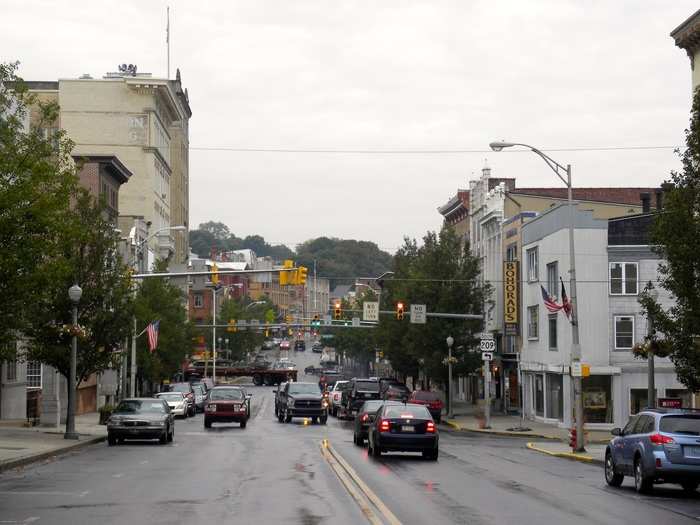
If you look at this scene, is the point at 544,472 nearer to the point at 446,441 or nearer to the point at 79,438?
the point at 446,441

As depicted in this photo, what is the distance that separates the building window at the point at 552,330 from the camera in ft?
186

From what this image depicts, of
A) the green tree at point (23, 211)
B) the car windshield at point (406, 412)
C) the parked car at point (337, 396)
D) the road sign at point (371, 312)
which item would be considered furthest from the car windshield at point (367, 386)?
the green tree at point (23, 211)

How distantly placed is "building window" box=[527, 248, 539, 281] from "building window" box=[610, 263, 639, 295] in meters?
Result: 6.50

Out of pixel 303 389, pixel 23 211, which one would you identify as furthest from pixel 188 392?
pixel 23 211

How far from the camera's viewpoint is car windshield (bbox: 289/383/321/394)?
56344mm

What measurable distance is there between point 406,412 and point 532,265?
3273 centimetres

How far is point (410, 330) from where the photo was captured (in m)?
69.4

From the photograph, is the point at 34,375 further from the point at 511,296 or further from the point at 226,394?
the point at 511,296

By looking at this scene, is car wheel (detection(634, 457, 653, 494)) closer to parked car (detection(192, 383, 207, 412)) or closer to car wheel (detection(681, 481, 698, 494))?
car wheel (detection(681, 481, 698, 494))

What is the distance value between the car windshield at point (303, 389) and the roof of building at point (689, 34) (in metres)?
23.8

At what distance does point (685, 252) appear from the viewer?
82.7 feet

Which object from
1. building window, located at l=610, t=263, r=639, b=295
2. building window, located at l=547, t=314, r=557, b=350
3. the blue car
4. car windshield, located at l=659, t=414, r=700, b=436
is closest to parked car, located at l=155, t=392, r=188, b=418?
building window, located at l=547, t=314, r=557, b=350

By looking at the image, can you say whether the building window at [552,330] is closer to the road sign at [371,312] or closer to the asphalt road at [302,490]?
the road sign at [371,312]

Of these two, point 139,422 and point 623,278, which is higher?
point 623,278
